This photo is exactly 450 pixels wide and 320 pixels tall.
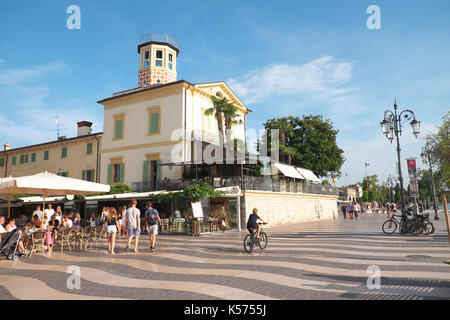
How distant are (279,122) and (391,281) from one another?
3264 centimetres

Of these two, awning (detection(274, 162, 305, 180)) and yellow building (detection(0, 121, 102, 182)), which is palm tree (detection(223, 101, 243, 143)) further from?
yellow building (detection(0, 121, 102, 182))

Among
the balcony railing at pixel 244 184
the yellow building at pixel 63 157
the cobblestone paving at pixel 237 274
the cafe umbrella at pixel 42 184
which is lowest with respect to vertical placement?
the cobblestone paving at pixel 237 274

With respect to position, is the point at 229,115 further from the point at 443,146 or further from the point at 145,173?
the point at 443,146

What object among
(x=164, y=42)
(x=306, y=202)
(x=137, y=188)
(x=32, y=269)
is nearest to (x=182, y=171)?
(x=137, y=188)

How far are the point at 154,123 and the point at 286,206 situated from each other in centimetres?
1244

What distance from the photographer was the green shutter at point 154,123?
26.4 m

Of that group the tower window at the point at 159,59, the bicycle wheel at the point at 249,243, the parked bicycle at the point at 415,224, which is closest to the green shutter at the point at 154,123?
the tower window at the point at 159,59

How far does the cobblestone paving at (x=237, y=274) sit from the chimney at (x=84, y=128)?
26.0 meters

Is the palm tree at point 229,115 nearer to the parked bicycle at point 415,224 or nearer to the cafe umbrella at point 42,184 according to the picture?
the parked bicycle at point 415,224

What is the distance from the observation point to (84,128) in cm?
3397

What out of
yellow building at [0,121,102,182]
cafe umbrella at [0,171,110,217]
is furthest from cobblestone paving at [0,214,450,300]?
yellow building at [0,121,102,182]

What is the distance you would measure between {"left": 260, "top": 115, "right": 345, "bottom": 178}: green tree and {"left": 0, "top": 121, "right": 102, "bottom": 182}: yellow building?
17.8 m

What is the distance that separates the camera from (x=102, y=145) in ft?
96.0
